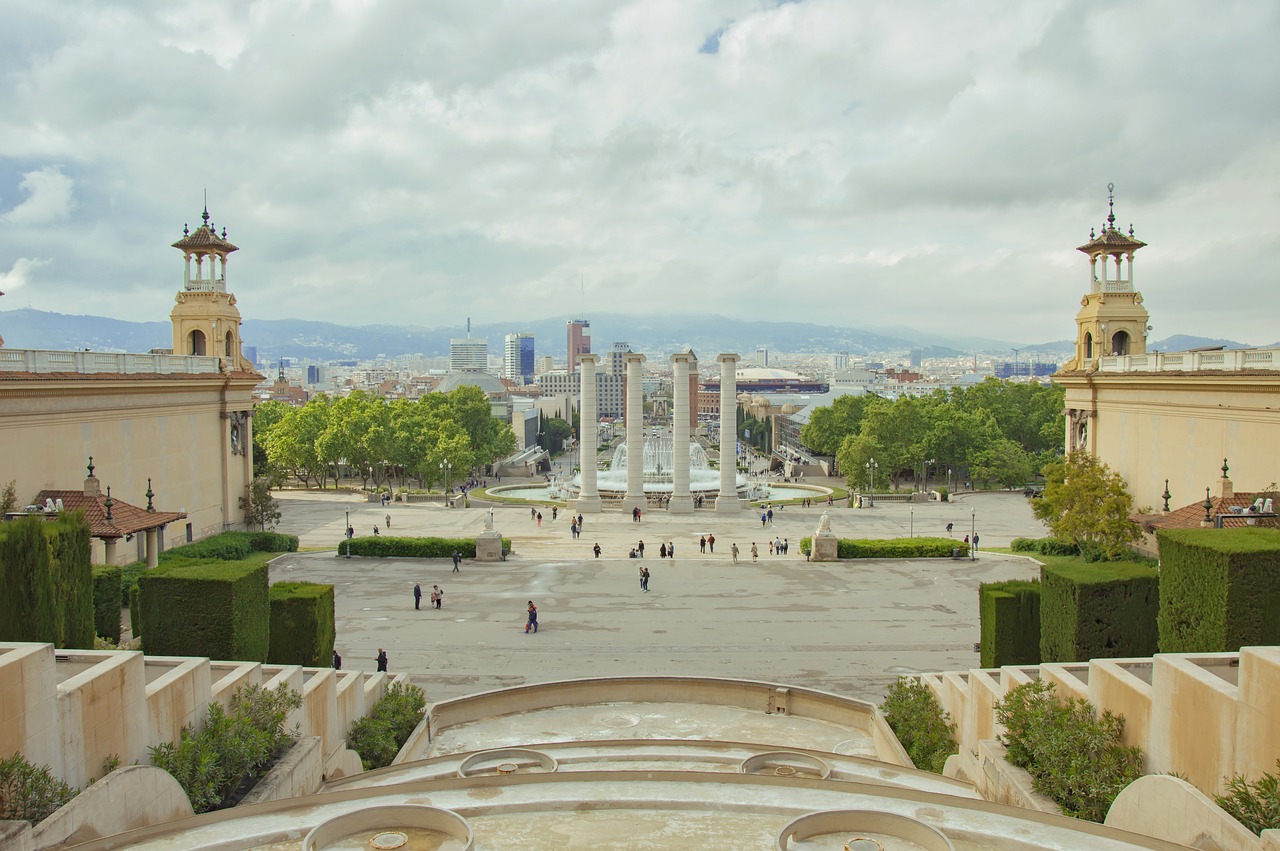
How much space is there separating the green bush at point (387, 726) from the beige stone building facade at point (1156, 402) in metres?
32.8

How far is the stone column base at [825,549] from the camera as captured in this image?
44406 mm

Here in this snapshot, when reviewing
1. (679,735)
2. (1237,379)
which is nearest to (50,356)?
(679,735)

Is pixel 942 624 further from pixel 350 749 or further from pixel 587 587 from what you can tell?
pixel 350 749

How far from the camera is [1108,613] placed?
59.8ft

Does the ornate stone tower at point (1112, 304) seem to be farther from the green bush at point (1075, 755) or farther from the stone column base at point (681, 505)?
the green bush at point (1075, 755)

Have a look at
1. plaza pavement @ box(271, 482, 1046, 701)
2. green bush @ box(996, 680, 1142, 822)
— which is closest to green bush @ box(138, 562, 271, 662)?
plaza pavement @ box(271, 482, 1046, 701)

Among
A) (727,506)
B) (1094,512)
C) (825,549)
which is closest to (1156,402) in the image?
(1094,512)

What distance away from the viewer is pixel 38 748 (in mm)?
9977

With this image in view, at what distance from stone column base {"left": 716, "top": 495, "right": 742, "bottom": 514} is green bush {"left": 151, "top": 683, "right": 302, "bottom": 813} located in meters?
50.8

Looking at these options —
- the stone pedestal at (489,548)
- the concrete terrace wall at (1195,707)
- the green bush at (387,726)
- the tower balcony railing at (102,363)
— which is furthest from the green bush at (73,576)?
the stone pedestal at (489,548)

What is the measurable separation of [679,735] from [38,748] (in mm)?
12277

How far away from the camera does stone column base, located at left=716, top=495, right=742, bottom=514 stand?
6450cm

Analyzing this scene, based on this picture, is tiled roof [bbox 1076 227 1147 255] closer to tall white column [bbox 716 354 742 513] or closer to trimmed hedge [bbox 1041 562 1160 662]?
Answer: tall white column [bbox 716 354 742 513]

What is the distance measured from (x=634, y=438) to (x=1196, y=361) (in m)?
36.4
